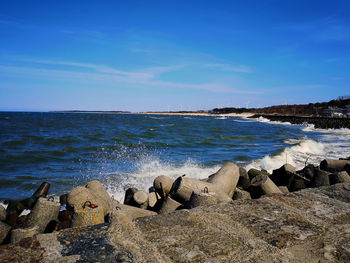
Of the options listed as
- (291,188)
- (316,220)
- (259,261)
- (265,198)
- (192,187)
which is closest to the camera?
(259,261)

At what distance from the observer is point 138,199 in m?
5.27

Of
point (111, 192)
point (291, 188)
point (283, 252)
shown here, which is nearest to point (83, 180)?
point (111, 192)

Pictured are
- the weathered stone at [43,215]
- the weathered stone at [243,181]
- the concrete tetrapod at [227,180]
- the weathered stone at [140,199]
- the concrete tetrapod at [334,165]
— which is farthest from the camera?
the concrete tetrapod at [334,165]

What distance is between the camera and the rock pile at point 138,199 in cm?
354

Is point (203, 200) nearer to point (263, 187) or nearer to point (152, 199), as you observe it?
point (152, 199)

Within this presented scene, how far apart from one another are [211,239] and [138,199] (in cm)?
321

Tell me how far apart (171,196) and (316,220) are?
3.06 meters

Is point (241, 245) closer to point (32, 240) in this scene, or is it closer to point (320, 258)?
point (320, 258)

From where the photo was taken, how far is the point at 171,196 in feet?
17.5

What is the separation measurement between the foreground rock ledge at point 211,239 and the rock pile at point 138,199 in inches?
13.3

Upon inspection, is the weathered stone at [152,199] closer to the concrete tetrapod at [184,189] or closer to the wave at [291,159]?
the concrete tetrapod at [184,189]

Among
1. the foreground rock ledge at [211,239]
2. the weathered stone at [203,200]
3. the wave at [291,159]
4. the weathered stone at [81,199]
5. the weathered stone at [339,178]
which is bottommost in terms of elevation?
the wave at [291,159]

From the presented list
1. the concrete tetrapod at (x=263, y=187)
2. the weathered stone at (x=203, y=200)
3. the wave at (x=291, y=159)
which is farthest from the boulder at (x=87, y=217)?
the wave at (x=291, y=159)

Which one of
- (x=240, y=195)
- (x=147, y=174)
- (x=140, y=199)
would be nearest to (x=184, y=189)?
(x=140, y=199)
